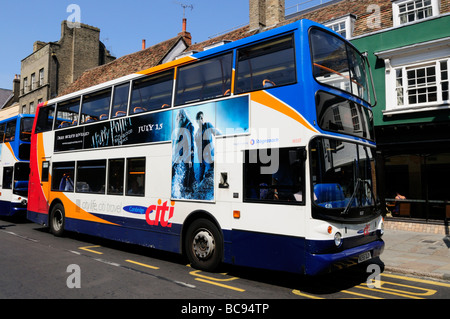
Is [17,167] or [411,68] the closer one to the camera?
[411,68]

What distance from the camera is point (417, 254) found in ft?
29.7

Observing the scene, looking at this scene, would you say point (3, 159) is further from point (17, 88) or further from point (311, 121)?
point (17, 88)

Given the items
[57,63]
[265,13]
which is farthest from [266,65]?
[57,63]

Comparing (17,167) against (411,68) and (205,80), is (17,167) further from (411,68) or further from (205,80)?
(411,68)

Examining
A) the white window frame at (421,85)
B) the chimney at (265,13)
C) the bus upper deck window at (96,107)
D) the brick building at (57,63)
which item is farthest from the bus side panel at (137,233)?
the brick building at (57,63)

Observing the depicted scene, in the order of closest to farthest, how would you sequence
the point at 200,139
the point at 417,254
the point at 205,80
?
1. the point at 200,139
2. the point at 205,80
3. the point at 417,254

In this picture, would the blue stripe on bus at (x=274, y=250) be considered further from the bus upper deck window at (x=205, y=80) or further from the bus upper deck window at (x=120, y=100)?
the bus upper deck window at (x=120, y=100)

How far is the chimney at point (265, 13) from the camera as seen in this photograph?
2025 centimetres

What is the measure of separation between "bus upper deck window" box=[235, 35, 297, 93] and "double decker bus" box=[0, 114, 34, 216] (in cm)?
1153

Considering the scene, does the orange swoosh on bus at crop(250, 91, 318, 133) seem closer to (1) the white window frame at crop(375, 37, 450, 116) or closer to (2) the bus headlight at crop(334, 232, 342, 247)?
(2) the bus headlight at crop(334, 232, 342, 247)

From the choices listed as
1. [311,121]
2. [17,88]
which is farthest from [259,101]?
[17,88]

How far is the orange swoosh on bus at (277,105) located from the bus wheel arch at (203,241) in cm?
232

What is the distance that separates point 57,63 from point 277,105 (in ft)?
102
